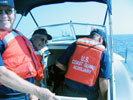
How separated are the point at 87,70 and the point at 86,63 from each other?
9 cm

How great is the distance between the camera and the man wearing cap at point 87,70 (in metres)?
2.10

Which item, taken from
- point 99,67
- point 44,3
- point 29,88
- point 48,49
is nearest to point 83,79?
point 99,67

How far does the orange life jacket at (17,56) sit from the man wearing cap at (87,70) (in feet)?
2.68

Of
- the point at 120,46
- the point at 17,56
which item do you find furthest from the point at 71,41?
the point at 120,46

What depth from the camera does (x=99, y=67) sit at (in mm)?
2119

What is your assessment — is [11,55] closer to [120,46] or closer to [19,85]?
[19,85]

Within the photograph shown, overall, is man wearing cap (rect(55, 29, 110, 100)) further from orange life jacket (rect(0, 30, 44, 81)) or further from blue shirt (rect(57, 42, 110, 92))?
orange life jacket (rect(0, 30, 44, 81))

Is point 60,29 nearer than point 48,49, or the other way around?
point 48,49

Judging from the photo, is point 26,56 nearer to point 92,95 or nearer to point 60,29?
point 92,95

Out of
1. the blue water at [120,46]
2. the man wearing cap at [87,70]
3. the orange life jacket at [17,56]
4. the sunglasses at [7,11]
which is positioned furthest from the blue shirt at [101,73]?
the blue water at [120,46]

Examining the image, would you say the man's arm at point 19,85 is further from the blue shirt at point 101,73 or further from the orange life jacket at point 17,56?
the blue shirt at point 101,73

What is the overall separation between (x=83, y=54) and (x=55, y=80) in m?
1.34

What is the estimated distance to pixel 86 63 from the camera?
210 cm

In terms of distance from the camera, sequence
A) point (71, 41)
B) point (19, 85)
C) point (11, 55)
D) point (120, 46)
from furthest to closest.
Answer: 1. point (120, 46)
2. point (71, 41)
3. point (11, 55)
4. point (19, 85)
